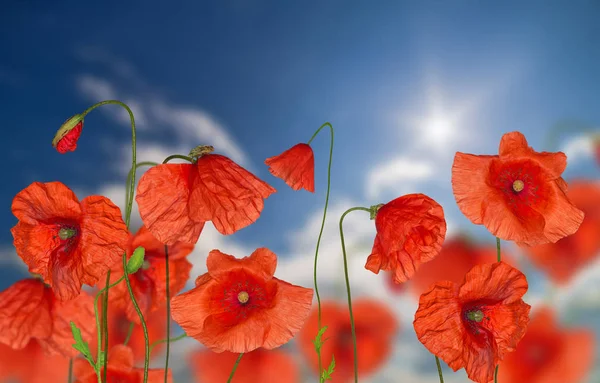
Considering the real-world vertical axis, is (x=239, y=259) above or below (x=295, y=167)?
below

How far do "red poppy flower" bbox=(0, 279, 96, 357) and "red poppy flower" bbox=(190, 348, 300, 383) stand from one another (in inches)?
11.1

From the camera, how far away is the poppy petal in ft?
2.25

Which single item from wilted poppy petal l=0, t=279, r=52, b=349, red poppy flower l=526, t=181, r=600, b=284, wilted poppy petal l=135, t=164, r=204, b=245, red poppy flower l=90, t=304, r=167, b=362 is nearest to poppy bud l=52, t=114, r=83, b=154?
wilted poppy petal l=135, t=164, r=204, b=245

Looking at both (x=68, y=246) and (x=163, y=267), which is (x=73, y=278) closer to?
(x=68, y=246)

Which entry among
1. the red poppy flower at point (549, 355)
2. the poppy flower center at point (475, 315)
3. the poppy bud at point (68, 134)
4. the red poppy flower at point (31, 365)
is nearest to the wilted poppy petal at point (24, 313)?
the red poppy flower at point (31, 365)

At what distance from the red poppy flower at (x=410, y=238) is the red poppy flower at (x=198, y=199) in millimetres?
170

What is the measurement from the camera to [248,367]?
103cm

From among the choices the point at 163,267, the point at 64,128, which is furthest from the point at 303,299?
the point at 64,128

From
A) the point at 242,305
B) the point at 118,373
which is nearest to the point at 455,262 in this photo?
the point at 242,305

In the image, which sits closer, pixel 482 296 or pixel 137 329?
pixel 482 296

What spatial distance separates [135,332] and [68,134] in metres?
0.43

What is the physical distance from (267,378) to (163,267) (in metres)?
0.36

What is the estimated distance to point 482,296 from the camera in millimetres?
690

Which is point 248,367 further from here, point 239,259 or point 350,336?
point 239,259
